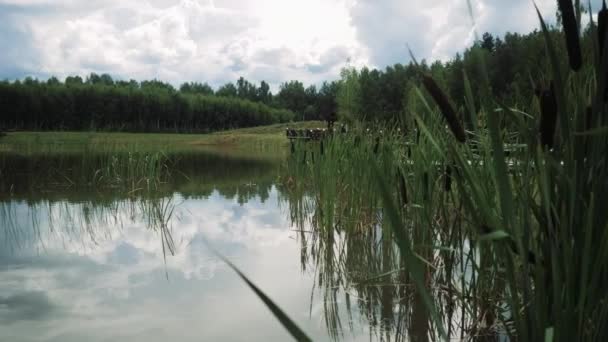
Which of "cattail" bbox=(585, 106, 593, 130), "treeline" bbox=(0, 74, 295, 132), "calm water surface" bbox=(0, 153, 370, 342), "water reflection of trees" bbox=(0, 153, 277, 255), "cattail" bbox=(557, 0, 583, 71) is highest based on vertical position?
"treeline" bbox=(0, 74, 295, 132)

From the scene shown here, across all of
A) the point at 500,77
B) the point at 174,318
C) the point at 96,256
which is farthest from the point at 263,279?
the point at 500,77

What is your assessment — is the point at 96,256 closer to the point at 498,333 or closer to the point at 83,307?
the point at 83,307

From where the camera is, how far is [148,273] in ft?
11.1

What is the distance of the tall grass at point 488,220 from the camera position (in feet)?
2.65

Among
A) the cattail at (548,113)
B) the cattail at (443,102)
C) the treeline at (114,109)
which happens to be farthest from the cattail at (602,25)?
the treeline at (114,109)

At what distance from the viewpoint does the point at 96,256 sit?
3955 mm

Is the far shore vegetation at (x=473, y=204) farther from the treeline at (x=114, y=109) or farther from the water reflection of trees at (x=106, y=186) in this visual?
the treeline at (x=114, y=109)

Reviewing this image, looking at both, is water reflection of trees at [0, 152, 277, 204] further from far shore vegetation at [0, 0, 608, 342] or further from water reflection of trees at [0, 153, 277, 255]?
far shore vegetation at [0, 0, 608, 342]

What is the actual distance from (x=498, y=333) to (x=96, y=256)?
10.1ft

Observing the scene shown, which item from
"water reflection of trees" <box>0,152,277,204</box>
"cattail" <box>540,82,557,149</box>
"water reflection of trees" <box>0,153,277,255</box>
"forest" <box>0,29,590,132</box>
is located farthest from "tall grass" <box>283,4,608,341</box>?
"forest" <box>0,29,590,132</box>

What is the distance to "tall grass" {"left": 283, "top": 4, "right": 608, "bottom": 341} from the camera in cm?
81

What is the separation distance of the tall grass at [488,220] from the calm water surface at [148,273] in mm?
324

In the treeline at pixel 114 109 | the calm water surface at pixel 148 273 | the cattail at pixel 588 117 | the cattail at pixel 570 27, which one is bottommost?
the calm water surface at pixel 148 273

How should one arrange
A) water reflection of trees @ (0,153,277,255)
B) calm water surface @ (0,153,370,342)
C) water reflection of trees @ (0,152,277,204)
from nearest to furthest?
calm water surface @ (0,153,370,342) → water reflection of trees @ (0,153,277,255) → water reflection of trees @ (0,152,277,204)
